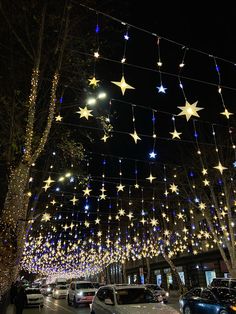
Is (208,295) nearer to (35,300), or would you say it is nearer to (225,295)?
(225,295)

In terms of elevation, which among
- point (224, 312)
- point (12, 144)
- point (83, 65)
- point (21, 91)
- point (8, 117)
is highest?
point (83, 65)

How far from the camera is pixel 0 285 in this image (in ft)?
29.9

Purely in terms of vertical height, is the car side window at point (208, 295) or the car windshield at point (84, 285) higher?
the car windshield at point (84, 285)

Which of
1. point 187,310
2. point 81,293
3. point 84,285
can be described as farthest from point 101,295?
point 84,285

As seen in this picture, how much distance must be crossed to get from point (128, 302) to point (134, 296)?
0.39 metres

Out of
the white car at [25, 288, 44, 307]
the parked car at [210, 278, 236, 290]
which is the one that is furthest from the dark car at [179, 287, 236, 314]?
the white car at [25, 288, 44, 307]

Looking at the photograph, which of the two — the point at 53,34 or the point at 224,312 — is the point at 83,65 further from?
the point at 224,312

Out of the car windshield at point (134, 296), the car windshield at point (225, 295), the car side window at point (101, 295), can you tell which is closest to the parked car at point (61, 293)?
the car windshield at point (225, 295)

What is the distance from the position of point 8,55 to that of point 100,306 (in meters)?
8.86

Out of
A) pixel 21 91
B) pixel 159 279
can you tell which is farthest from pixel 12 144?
pixel 159 279

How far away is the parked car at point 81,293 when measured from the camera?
72.6 feet

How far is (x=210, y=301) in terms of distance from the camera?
1261 centimetres

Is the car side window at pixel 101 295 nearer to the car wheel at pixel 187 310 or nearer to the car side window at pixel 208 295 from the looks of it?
the car side window at pixel 208 295

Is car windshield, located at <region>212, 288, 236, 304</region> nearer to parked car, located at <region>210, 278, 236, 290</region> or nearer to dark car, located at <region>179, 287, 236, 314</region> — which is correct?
dark car, located at <region>179, 287, 236, 314</region>
